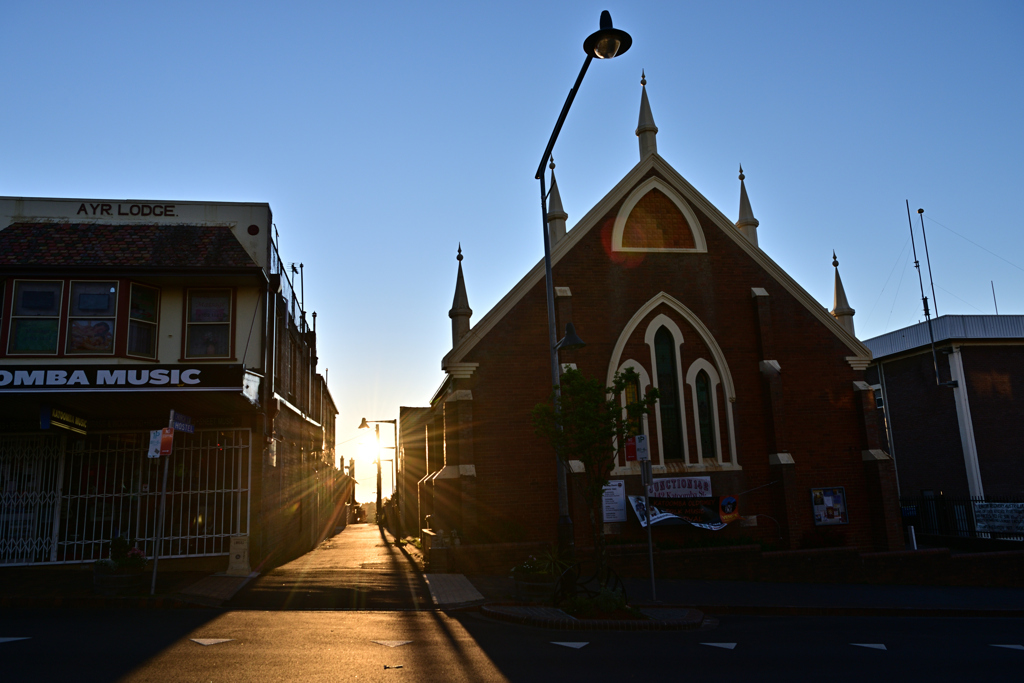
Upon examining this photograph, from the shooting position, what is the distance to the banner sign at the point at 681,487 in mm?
19969

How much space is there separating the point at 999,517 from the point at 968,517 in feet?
3.16

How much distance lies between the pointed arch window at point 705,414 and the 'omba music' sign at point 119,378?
13.1m

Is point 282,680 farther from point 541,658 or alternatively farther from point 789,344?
point 789,344

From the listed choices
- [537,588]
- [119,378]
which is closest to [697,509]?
[537,588]

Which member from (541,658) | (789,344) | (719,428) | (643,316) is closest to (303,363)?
(643,316)

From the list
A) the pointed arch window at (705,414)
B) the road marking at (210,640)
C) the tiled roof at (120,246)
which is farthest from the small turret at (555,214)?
the road marking at (210,640)

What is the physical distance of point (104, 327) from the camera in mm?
15945

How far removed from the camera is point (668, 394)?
69.4ft

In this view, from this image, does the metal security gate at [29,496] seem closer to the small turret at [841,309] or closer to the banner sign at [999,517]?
the small turret at [841,309]

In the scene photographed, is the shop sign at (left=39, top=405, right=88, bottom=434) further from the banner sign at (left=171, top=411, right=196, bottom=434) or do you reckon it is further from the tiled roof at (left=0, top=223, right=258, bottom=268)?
the tiled roof at (left=0, top=223, right=258, bottom=268)

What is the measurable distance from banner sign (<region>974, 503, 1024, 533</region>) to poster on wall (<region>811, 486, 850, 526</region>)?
5.64 metres

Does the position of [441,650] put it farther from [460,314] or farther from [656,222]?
[656,222]

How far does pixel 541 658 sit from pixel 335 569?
10.3 meters

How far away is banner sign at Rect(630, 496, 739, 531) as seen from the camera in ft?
64.0
